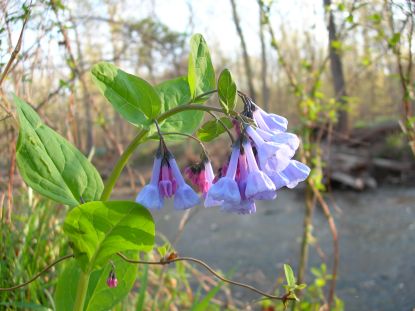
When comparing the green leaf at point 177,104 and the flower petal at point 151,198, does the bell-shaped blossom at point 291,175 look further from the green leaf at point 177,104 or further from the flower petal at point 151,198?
the green leaf at point 177,104

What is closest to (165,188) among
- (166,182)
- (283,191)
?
(166,182)

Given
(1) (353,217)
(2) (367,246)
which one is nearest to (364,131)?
(1) (353,217)

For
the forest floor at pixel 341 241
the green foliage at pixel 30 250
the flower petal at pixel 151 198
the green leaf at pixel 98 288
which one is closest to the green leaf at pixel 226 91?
the flower petal at pixel 151 198

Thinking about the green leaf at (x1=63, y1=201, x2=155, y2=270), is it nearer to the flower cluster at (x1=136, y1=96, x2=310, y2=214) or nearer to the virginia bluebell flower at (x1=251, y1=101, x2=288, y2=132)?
the flower cluster at (x1=136, y1=96, x2=310, y2=214)

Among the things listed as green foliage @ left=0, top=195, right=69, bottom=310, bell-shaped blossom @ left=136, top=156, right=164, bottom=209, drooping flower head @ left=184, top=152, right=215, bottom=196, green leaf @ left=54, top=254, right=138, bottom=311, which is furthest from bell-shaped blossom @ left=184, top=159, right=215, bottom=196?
green foliage @ left=0, top=195, right=69, bottom=310

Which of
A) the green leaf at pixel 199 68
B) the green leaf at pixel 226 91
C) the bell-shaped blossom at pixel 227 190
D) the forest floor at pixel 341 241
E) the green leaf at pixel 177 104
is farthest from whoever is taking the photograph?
the forest floor at pixel 341 241

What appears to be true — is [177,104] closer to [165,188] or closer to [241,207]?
[165,188]
